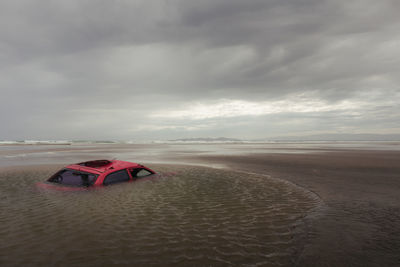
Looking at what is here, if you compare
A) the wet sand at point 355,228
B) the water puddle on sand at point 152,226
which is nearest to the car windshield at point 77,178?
the water puddle on sand at point 152,226

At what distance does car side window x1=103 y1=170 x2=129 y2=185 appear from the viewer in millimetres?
9695

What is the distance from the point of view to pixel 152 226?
221 inches

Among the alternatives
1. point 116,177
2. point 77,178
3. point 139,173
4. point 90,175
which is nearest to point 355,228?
point 116,177

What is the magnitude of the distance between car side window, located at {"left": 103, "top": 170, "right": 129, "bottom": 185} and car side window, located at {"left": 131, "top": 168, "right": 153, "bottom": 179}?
601 mm

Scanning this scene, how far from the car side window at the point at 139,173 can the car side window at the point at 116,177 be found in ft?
1.97

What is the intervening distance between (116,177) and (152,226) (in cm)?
527

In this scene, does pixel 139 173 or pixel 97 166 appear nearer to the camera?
pixel 97 166

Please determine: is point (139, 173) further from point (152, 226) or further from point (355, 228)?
point (355, 228)

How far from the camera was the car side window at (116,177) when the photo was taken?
9.70 metres

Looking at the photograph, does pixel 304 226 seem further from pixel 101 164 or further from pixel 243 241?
pixel 101 164

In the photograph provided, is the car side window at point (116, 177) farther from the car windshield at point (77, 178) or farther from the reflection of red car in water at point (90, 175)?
the car windshield at point (77, 178)

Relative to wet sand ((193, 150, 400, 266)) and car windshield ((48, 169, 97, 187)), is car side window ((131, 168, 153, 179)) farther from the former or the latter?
wet sand ((193, 150, 400, 266))

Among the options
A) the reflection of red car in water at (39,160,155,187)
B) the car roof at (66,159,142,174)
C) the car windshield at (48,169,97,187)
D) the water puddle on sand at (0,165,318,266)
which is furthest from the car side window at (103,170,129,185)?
the car windshield at (48,169,97,187)

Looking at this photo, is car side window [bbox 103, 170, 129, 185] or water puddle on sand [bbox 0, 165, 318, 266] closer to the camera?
water puddle on sand [bbox 0, 165, 318, 266]
